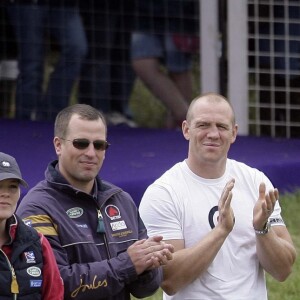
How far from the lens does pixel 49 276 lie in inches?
170

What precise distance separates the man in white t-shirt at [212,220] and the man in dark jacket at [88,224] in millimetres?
196

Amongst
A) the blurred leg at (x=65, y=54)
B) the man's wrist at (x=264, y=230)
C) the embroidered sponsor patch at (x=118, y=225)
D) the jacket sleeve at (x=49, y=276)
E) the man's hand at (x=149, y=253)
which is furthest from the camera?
the blurred leg at (x=65, y=54)

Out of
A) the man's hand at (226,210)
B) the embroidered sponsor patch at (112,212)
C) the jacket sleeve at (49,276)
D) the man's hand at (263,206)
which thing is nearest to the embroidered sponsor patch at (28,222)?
the jacket sleeve at (49,276)

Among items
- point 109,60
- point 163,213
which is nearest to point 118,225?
point 163,213

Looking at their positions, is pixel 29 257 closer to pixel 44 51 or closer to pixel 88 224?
pixel 88 224

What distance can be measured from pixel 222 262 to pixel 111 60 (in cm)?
519

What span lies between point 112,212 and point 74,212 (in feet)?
0.60

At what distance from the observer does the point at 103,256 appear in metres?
4.65

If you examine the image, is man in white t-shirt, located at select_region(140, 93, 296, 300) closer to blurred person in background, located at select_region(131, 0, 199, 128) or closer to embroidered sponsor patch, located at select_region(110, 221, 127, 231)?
embroidered sponsor patch, located at select_region(110, 221, 127, 231)

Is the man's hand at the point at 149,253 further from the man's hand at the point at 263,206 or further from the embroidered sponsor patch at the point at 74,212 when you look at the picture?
the man's hand at the point at 263,206

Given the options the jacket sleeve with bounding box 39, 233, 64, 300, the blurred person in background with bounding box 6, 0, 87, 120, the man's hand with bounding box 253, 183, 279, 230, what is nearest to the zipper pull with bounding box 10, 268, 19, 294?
the jacket sleeve with bounding box 39, 233, 64, 300

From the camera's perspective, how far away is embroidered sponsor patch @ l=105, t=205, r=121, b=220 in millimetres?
4715

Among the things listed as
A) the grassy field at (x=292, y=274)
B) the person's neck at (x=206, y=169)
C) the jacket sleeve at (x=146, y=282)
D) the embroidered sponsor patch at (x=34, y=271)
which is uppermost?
the person's neck at (x=206, y=169)

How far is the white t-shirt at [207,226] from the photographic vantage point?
4.97 metres
